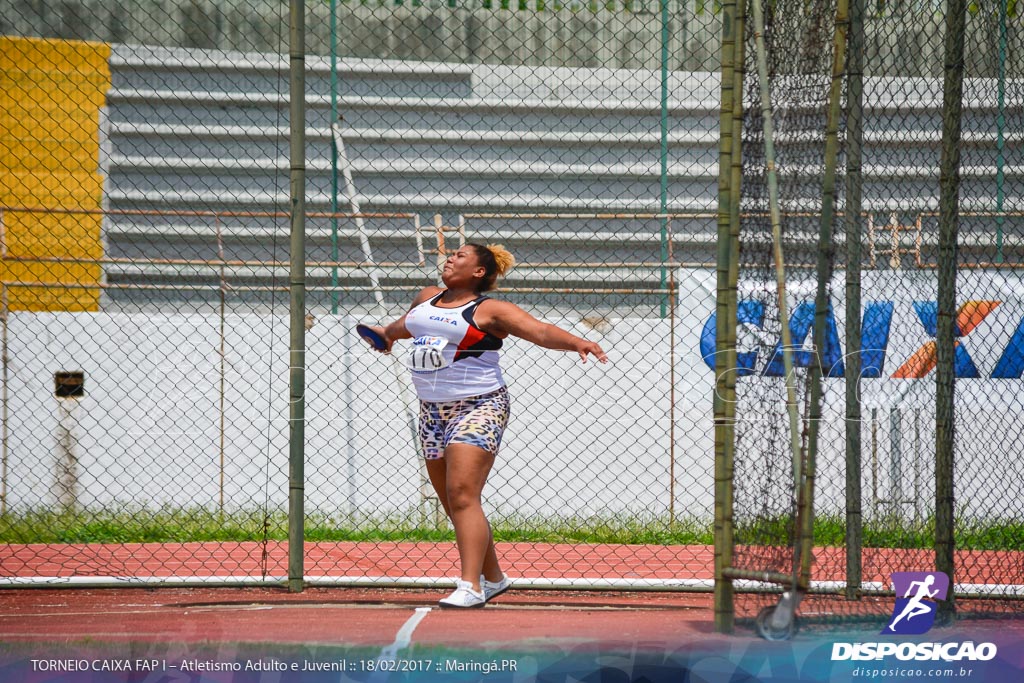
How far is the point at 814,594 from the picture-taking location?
4.66 meters

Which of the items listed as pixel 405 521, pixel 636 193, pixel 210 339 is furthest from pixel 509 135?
pixel 405 521

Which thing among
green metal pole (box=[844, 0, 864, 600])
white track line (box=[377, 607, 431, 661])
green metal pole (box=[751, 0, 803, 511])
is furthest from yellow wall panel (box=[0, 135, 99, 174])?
green metal pole (box=[751, 0, 803, 511])

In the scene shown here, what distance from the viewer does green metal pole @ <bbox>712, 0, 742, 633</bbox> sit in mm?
3943

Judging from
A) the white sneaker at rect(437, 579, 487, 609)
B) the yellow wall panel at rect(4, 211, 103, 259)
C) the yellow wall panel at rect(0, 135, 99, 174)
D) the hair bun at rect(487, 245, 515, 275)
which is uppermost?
the yellow wall panel at rect(0, 135, 99, 174)

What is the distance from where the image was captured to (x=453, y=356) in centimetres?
483

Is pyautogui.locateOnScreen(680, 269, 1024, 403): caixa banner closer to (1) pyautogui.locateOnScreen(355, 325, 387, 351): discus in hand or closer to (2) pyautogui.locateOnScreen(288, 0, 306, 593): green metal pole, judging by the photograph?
(1) pyautogui.locateOnScreen(355, 325, 387, 351): discus in hand

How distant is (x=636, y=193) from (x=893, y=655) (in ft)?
26.2

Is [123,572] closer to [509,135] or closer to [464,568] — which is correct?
[464,568]

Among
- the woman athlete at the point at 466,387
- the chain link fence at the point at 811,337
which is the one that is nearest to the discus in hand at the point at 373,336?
the woman athlete at the point at 466,387

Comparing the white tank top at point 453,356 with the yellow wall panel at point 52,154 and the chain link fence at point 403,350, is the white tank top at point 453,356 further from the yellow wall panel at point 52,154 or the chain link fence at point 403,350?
the yellow wall panel at point 52,154

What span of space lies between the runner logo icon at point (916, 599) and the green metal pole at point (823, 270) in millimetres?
908

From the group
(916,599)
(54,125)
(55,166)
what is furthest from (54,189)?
(916,599)

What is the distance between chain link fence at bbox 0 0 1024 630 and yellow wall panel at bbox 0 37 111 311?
79 mm

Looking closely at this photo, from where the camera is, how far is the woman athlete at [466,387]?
186 inches
